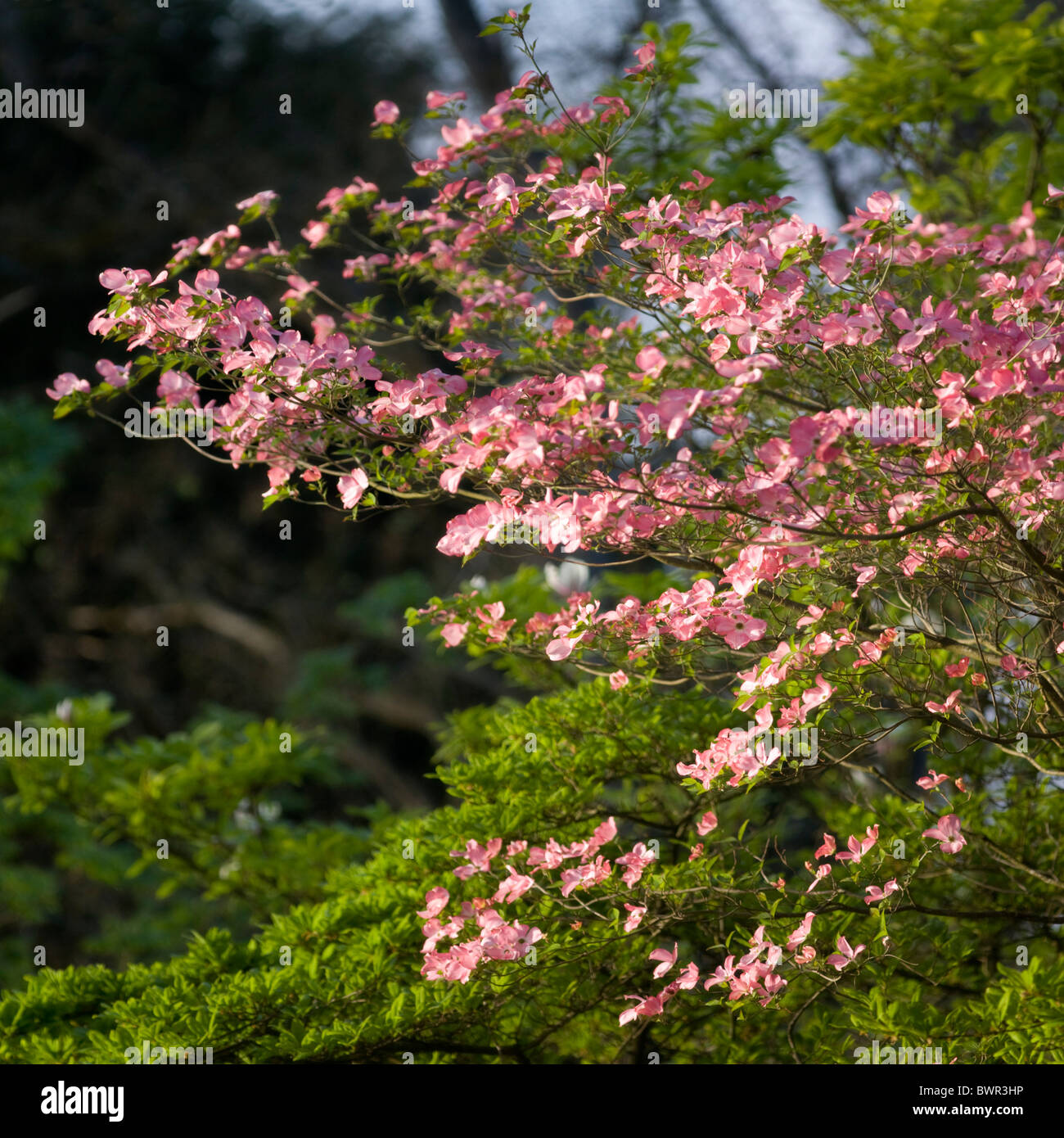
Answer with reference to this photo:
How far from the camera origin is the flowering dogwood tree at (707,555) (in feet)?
5.61

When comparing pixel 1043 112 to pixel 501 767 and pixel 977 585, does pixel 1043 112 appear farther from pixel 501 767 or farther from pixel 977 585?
pixel 501 767

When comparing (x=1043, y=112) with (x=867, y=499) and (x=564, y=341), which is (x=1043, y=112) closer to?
(x=564, y=341)

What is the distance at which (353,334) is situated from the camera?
2.71 m

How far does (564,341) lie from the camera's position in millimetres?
2654

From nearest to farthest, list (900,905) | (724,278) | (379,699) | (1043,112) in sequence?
(724,278) < (900,905) < (1043,112) < (379,699)

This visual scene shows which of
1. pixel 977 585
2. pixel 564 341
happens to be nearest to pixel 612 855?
pixel 977 585

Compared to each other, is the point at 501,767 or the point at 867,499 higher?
the point at 867,499

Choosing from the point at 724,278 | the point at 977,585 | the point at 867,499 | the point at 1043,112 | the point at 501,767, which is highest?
the point at 1043,112

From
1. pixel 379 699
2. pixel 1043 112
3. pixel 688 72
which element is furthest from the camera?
pixel 379 699

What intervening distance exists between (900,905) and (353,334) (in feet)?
5.83

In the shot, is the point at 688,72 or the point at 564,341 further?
the point at 688,72

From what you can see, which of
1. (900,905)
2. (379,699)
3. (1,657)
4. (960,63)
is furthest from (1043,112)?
(1,657)

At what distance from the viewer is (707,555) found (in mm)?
2012

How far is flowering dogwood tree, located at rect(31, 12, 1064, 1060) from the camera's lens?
171 centimetres
